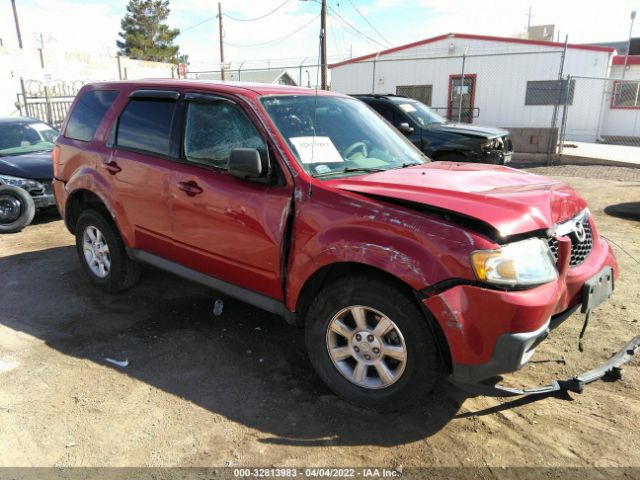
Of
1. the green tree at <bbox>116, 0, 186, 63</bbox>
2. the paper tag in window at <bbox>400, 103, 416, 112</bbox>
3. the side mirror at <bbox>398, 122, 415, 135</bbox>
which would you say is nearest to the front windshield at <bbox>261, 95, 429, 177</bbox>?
the side mirror at <bbox>398, 122, 415, 135</bbox>

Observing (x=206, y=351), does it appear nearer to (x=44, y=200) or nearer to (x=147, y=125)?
(x=147, y=125)

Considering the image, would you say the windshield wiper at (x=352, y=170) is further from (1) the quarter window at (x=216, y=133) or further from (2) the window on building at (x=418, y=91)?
(2) the window on building at (x=418, y=91)

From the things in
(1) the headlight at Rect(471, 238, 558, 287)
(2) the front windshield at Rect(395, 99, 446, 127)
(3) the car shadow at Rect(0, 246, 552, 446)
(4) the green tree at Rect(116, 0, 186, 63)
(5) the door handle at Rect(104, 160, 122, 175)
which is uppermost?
(4) the green tree at Rect(116, 0, 186, 63)

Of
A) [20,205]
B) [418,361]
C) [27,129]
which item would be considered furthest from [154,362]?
[27,129]

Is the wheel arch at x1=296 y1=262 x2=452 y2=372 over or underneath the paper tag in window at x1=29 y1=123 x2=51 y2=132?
underneath

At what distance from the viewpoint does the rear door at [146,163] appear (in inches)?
152

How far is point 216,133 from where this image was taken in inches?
142

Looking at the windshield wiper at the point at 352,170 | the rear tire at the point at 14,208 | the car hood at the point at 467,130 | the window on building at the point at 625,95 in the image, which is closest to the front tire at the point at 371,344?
the windshield wiper at the point at 352,170

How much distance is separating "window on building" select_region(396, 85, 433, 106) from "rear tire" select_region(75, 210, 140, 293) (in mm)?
20073

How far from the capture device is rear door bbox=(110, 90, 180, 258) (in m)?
3.86

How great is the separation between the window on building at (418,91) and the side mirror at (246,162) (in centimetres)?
2091

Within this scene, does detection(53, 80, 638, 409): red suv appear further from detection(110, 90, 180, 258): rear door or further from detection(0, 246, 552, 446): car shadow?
detection(0, 246, 552, 446): car shadow

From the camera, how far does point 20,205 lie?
23.0 ft

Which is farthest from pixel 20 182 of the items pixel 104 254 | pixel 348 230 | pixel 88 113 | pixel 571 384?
pixel 571 384
